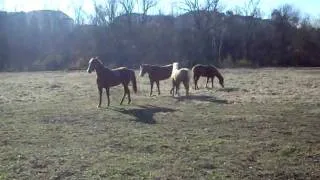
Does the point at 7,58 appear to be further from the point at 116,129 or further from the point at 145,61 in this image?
the point at 116,129

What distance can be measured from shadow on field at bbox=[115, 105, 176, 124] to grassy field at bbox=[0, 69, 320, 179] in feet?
0.11

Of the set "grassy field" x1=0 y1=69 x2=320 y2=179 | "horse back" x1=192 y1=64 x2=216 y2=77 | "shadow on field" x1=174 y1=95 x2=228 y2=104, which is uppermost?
"horse back" x1=192 y1=64 x2=216 y2=77

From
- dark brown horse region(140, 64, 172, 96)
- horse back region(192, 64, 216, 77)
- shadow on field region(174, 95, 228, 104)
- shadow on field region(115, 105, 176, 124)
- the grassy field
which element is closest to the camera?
the grassy field

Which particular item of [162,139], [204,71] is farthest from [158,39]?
[162,139]

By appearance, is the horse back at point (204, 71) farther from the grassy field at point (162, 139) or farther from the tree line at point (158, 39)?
the tree line at point (158, 39)

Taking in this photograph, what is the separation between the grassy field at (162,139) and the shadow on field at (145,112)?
0.11 ft

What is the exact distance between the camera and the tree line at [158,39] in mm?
66875

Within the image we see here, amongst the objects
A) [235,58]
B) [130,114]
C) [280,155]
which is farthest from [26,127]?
[235,58]

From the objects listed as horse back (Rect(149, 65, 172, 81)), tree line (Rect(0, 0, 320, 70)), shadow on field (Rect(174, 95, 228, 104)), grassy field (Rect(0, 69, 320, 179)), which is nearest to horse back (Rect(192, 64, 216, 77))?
horse back (Rect(149, 65, 172, 81))

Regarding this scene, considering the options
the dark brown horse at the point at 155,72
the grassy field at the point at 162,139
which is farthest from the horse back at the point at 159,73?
the grassy field at the point at 162,139

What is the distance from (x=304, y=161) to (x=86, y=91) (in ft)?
60.1

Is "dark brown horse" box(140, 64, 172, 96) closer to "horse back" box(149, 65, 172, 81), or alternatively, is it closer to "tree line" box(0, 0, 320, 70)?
"horse back" box(149, 65, 172, 81)

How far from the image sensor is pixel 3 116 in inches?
673

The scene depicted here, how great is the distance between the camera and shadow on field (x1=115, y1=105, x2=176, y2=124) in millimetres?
16109
